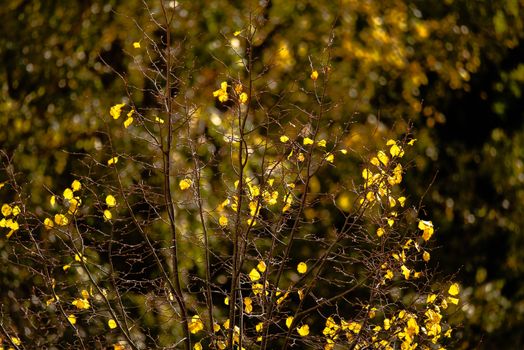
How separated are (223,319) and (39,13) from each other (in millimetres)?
2057

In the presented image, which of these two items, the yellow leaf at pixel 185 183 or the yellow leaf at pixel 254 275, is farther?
the yellow leaf at pixel 185 183

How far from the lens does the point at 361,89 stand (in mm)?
4941

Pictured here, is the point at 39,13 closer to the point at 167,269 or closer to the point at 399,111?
the point at 167,269

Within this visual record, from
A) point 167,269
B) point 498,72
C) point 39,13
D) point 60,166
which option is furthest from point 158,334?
point 498,72

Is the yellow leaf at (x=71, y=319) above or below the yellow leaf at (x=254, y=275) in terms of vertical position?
below

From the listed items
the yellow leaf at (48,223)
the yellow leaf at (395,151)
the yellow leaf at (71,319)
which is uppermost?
the yellow leaf at (395,151)

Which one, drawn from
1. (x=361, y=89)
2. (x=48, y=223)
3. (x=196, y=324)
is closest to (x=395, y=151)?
(x=196, y=324)

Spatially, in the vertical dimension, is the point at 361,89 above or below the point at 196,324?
above

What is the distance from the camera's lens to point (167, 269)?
4652 mm

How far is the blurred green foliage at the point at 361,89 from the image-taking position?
4.88 m

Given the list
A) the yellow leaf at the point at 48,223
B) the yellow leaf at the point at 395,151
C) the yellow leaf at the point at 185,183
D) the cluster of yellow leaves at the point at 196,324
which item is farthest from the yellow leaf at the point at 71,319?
the yellow leaf at the point at 395,151

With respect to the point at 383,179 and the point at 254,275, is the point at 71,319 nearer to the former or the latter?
the point at 254,275

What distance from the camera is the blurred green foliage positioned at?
488 cm

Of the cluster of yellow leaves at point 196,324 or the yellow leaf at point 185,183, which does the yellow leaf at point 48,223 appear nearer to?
the yellow leaf at point 185,183
